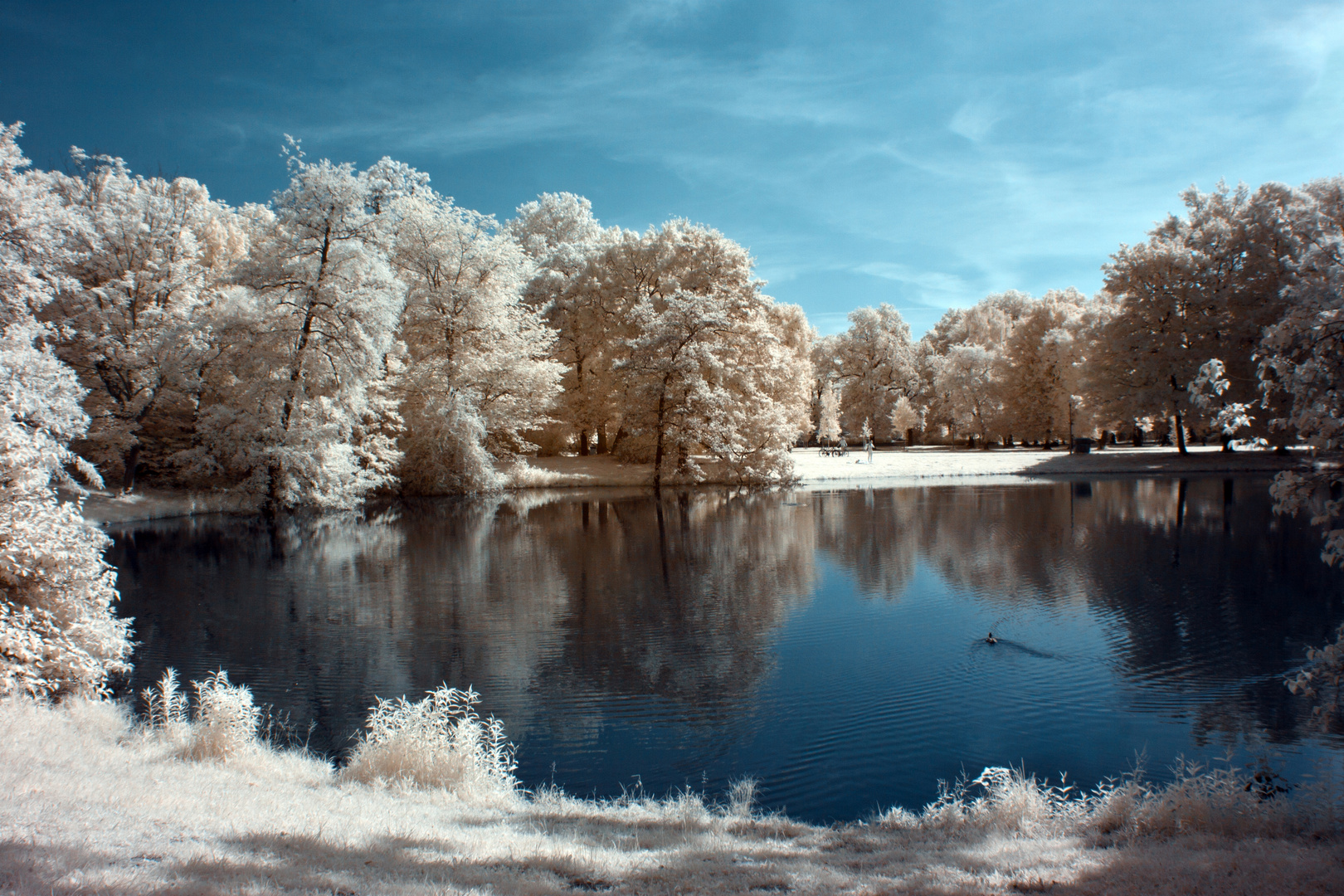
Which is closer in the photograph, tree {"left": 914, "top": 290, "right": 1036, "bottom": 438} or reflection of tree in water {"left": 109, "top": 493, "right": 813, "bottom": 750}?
reflection of tree in water {"left": 109, "top": 493, "right": 813, "bottom": 750}

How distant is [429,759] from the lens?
7449mm

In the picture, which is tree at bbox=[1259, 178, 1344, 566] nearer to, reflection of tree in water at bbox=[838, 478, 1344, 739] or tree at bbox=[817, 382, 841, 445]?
reflection of tree in water at bbox=[838, 478, 1344, 739]

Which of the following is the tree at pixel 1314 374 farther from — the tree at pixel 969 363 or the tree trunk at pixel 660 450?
the tree at pixel 969 363

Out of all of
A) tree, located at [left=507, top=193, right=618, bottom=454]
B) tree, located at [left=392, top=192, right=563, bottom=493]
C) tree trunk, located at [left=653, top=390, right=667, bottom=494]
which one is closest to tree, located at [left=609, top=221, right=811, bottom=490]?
tree trunk, located at [left=653, top=390, right=667, bottom=494]

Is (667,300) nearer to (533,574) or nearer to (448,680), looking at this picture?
(533,574)

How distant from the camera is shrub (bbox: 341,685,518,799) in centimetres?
731

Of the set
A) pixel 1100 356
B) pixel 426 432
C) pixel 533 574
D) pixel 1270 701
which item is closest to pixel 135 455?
pixel 426 432

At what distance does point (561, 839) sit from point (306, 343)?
101 feet

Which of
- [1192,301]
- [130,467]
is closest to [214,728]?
[130,467]

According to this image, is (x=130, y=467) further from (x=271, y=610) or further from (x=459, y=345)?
(x=271, y=610)

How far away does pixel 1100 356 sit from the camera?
153 feet

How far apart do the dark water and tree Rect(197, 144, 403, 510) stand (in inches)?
251

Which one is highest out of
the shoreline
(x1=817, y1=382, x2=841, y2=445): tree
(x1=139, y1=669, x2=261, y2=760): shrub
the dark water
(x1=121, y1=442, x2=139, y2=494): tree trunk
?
(x1=817, y1=382, x2=841, y2=445): tree

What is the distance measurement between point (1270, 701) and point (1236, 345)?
40.4 metres
